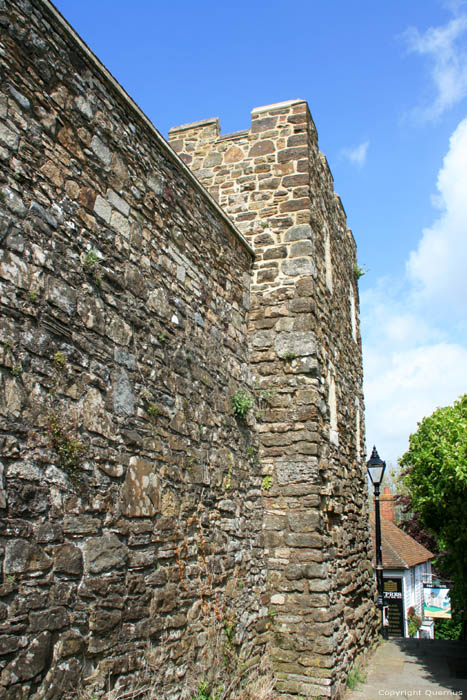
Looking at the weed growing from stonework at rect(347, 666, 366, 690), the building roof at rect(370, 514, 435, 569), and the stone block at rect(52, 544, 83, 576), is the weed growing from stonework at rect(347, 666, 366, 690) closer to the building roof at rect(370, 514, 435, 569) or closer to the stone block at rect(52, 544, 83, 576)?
the stone block at rect(52, 544, 83, 576)

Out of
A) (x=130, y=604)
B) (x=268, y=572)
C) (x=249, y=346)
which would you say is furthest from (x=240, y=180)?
(x=130, y=604)

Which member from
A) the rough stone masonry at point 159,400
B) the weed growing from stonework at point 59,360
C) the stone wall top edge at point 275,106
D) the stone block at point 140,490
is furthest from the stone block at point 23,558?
the stone wall top edge at point 275,106

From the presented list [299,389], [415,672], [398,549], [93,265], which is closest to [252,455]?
[299,389]

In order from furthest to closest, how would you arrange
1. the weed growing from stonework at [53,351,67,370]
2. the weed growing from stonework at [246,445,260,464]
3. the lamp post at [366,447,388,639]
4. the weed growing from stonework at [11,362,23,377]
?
the lamp post at [366,447,388,639], the weed growing from stonework at [246,445,260,464], the weed growing from stonework at [53,351,67,370], the weed growing from stonework at [11,362,23,377]

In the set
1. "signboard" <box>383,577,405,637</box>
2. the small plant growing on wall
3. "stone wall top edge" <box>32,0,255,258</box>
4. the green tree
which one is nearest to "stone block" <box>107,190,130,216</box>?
"stone wall top edge" <box>32,0,255,258</box>

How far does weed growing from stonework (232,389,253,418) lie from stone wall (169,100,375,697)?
0.57 metres

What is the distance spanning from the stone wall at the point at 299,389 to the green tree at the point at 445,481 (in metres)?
1.05

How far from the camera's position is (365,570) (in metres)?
8.94

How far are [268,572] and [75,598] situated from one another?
3.42m

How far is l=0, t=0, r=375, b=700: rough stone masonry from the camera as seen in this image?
3.25 meters

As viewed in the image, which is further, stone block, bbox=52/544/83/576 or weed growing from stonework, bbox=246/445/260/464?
weed growing from stonework, bbox=246/445/260/464

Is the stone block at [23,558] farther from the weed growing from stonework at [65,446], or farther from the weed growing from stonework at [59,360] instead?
the weed growing from stonework at [59,360]

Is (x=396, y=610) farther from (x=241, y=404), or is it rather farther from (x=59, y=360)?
(x=59, y=360)

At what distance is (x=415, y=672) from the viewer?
764 centimetres
